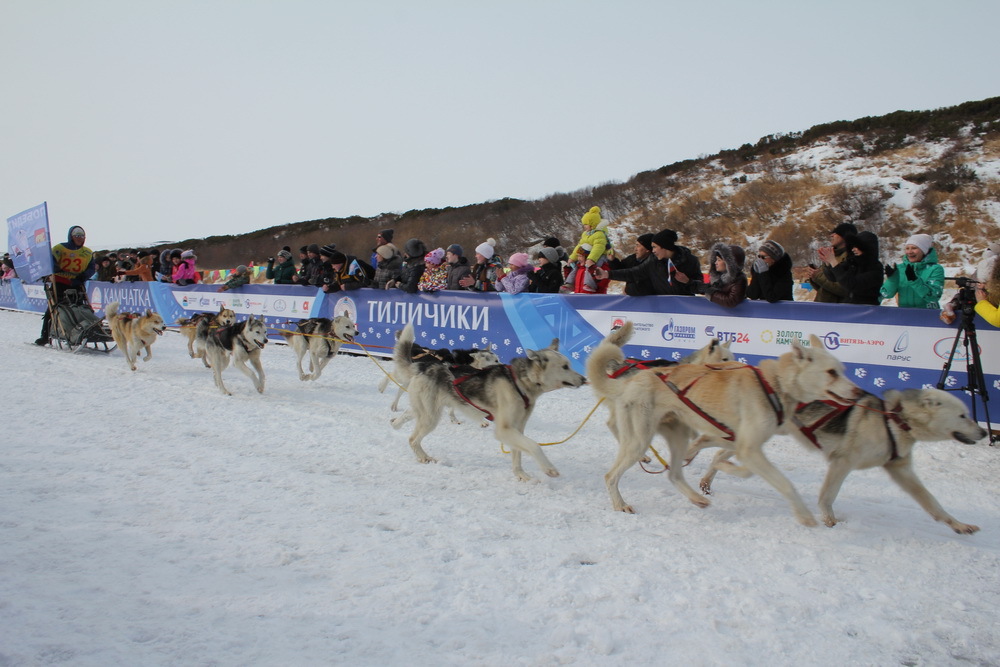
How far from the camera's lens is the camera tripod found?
4.46 meters

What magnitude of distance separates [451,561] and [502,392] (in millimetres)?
1628

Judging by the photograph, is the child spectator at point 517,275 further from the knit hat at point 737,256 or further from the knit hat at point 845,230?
the knit hat at point 845,230

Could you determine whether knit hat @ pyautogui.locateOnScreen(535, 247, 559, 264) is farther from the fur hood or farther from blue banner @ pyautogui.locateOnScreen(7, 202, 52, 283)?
blue banner @ pyautogui.locateOnScreen(7, 202, 52, 283)

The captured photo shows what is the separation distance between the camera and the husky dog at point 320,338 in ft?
26.3

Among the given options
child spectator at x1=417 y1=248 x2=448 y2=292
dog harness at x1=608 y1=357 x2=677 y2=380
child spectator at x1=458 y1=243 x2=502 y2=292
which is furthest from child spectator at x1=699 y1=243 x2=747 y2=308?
child spectator at x1=417 y1=248 x2=448 y2=292

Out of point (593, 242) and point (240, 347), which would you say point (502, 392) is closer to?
point (593, 242)

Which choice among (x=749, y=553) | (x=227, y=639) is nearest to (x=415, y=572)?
(x=227, y=639)

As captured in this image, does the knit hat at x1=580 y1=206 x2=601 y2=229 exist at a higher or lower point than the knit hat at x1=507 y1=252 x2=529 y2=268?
higher

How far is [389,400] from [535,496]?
3.28m

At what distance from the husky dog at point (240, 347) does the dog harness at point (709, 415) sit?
5053 millimetres

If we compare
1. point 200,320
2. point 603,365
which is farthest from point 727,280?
point 200,320

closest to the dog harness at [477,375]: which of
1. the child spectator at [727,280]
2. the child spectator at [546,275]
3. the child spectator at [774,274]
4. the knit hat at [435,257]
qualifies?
the child spectator at [727,280]

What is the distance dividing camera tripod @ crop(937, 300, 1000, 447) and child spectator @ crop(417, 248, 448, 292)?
20.0 ft

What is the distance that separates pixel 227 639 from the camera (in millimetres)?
2074
